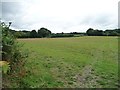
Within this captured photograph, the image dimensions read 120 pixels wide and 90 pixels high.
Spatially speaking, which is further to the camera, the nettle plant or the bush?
the nettle plant

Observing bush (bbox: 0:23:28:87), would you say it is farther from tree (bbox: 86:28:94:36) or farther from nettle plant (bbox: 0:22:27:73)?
tree (bbox: 86:28:94:36)

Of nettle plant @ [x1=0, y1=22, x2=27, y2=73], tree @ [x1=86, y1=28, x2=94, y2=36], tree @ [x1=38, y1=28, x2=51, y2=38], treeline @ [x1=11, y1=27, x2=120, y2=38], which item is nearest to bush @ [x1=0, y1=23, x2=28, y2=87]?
nettle plant @ [x1=0, y1=22, x2=27, y2=73]

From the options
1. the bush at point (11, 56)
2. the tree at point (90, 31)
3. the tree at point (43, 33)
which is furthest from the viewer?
the tree at point (90, 31)

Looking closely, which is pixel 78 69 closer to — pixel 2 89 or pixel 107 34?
pixel 2 89

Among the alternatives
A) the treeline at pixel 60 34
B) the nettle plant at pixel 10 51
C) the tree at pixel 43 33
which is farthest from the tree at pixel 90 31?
the nettle plant at pixel 10 51

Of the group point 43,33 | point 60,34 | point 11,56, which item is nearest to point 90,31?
point 60,34

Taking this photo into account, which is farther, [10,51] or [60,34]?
[60,34]

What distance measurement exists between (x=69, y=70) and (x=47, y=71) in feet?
4.28

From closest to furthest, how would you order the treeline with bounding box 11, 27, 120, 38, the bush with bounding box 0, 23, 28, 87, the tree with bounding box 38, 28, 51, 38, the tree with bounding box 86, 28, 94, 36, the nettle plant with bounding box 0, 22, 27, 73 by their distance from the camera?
the bush with bounding box 0, 23, 28, 87 → the nettle plant with bounding box 0, 22, 27, 73 → the treeline with bounding box 11, 27, 120, 38 → the tree with bounding box 38, 28, 51, 38 → the tree with bounding box 86, 28, 94, 36

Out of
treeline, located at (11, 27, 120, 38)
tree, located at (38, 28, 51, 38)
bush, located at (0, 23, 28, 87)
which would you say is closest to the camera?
bush, located at (0, 23, 28, 87)

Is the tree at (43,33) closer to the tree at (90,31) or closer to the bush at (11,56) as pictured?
the tree at (90,31)

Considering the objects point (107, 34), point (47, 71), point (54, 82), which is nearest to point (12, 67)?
point (54, 82)

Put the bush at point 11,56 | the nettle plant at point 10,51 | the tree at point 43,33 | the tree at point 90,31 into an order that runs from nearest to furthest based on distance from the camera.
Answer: the bush at point 11,56 < the nettle plant at point 10,51 < the tree at point 43,33 < the tree at point 90,31

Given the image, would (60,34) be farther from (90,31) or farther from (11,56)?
(11,56)
